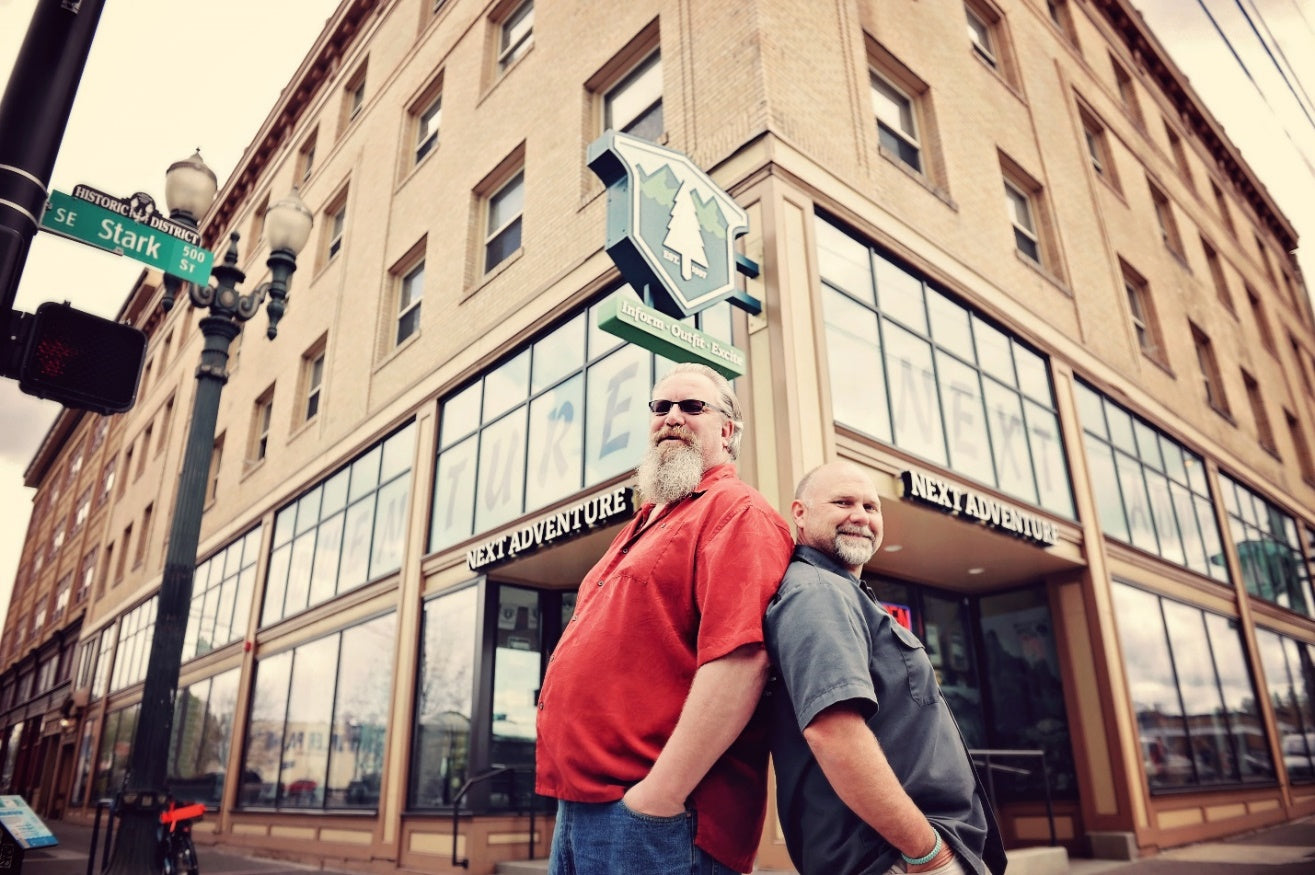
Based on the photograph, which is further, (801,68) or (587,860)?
(801,68)

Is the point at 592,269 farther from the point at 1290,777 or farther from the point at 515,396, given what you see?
the point at 1290,777

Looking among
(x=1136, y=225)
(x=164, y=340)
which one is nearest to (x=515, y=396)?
(x=1136, y=225)

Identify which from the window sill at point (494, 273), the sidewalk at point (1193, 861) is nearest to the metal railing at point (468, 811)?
A: the sidewalk at point (1193, 861)

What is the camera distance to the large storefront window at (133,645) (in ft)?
74.7

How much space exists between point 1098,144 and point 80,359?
1883cm

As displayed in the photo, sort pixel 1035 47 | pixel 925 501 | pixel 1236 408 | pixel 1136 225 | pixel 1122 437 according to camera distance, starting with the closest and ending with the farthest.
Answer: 1. pixel 925 501
2. pixel 1122 437
3. pixel 1035 47
4. pixel 1136 225
5. pixel 1236 408

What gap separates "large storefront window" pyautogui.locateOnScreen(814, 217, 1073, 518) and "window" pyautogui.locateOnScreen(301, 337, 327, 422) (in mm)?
12168

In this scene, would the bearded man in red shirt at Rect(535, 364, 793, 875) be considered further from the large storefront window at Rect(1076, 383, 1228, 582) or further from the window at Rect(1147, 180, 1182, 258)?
the window at Rect(1147, 180, 1182, 258)

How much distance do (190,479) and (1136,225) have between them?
17340 millimetres

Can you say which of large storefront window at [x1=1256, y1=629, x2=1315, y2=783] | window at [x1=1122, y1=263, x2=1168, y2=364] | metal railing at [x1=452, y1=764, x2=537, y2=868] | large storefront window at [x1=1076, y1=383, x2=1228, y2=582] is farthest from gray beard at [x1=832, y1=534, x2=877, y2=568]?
window at [x1=1122, y1=263, x2=1168, y2=364]

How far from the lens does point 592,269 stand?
33.7ft

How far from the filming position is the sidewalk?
8258 mm

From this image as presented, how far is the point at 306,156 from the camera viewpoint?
22062 millimetres

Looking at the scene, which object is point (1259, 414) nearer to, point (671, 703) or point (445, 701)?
point (445, 701)
